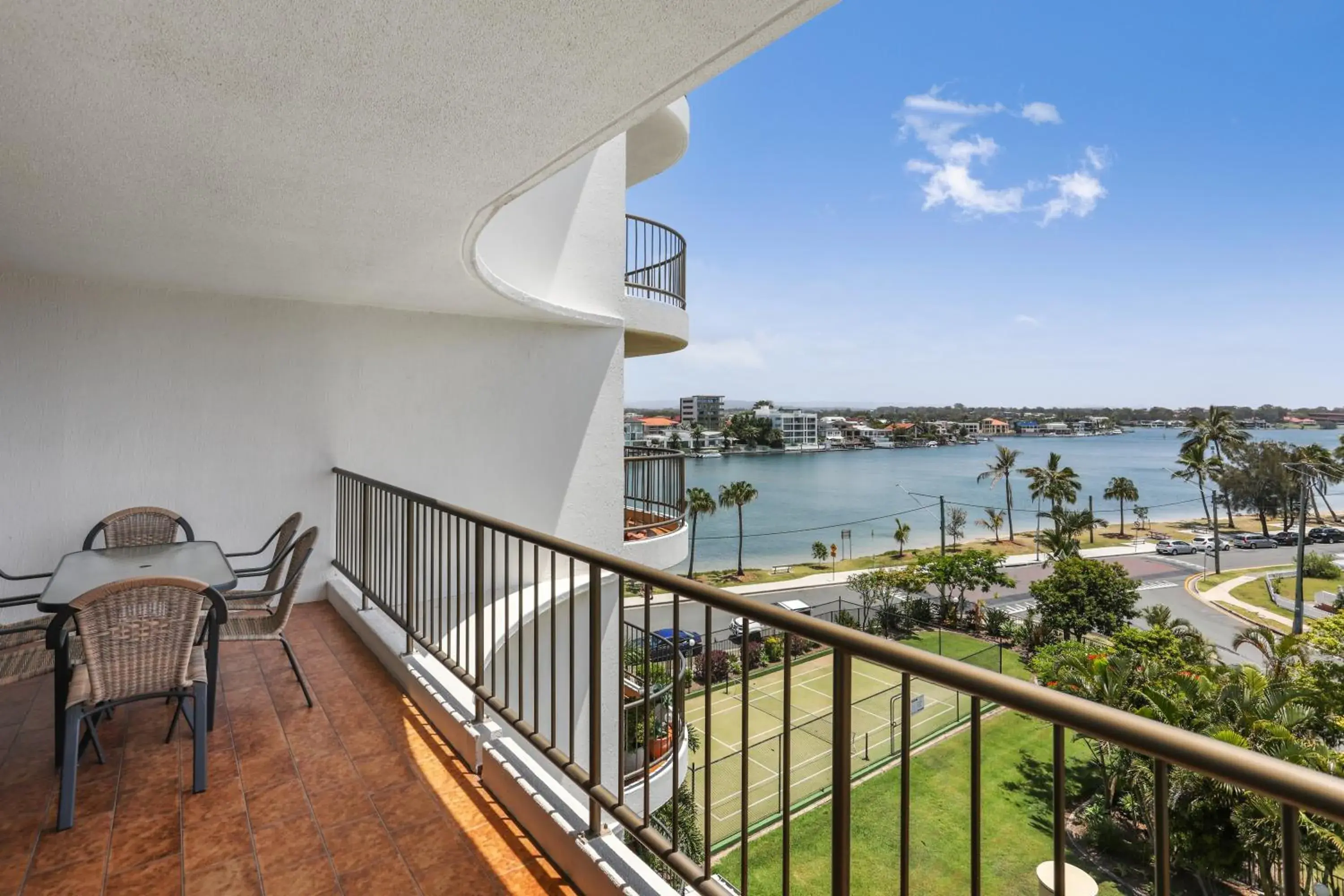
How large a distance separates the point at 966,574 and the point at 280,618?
31516 millimetres

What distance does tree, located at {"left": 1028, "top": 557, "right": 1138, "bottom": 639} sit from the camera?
25.3 meters

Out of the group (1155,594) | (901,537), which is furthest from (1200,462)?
(901,537)

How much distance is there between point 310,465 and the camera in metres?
5.54

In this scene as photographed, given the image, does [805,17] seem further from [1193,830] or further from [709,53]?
[1193,830]

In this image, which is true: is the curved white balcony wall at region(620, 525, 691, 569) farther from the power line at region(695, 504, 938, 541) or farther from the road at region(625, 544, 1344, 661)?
the power line at region(695, 504, 938, 541)

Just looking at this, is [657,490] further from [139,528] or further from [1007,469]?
[1007,469]

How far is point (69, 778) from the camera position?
2.31 metres

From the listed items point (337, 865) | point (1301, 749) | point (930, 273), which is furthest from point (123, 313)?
point (930, 273)

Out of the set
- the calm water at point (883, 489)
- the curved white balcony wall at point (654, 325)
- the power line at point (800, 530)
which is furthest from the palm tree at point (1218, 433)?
the curved white balcony wall at point (654, 325)

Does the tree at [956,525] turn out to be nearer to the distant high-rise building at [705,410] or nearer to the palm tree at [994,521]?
the palm tree at [994,521]

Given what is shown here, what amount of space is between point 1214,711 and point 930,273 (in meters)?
64.2

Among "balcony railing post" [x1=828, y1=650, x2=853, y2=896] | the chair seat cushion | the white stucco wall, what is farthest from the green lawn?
"balcony railing post" [x1=828, y1=650, x2=853, y2=896]

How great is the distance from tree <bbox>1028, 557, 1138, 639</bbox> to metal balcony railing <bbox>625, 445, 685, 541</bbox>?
23.5 meters

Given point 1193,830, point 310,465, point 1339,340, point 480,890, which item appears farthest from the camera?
point 1339,340
